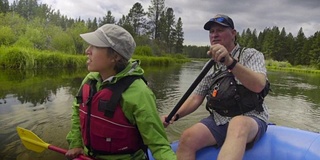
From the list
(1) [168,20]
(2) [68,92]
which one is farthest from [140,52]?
(2) [68,92]

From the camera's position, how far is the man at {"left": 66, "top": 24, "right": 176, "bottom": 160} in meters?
1.70

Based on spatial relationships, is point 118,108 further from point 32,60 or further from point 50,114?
point 32,60

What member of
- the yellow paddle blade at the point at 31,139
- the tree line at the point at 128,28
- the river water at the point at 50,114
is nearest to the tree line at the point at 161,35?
the tree line at the point at 128,28

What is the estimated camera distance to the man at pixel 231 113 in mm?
1977

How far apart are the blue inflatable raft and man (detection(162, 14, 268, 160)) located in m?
0.06

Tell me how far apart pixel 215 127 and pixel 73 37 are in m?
22.9

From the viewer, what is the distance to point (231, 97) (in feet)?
7.45

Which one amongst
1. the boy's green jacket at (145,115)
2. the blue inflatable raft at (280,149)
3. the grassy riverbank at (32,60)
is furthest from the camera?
the grassy riverbank at (32,60)

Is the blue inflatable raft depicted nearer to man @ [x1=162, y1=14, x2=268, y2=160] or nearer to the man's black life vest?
man @ [x1=162, y1=14, x2=268, y2=160]

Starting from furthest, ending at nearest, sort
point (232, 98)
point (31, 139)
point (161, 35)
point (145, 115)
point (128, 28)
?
point (161, 35)
point (128, 28)
point (31, 139)
point (232, 98)
point (145, 115)

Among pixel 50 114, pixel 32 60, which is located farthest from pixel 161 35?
pixel 50 114

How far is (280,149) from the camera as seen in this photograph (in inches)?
89.7

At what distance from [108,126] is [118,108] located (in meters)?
0.13

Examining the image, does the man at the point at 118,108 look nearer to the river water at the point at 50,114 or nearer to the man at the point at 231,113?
the man at the point at 231,113
